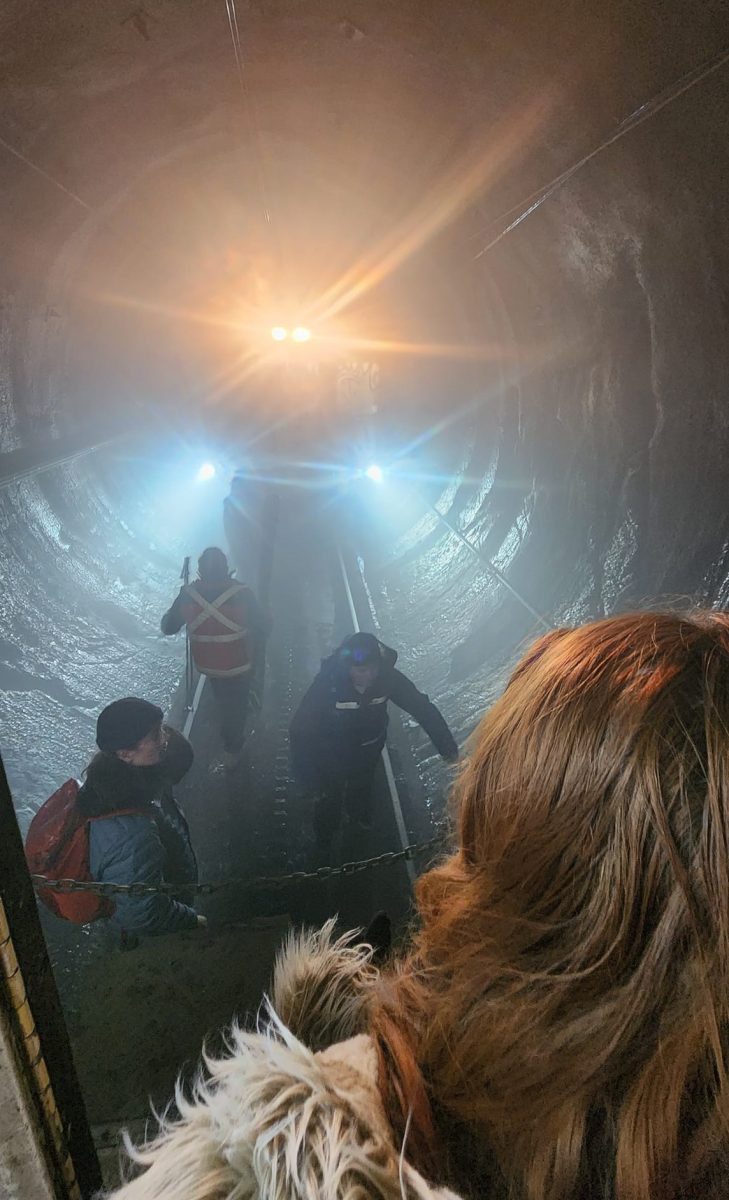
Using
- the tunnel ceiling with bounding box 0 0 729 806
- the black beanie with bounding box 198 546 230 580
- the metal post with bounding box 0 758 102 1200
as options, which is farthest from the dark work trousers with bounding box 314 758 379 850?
the metal post with bounding box 0 758 102 1200

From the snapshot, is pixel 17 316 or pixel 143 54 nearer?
pixel 143 54

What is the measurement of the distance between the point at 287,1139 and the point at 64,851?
7.93 ft

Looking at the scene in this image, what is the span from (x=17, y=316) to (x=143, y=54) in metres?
3.15

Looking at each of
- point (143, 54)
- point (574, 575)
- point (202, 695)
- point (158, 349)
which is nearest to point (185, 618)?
point (202, 695)

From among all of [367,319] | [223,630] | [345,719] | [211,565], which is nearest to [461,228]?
[211,565]

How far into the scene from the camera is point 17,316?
637cm

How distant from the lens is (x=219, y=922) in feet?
13.2

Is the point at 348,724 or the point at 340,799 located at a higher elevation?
the point at 348,724

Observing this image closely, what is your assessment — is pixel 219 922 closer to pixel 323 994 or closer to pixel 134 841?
pixel 134 841

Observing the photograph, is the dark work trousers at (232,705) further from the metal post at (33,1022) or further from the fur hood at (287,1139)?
the fur hood at (287,1139)

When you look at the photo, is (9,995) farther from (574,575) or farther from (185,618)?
(574,575)

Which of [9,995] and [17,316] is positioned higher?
[17,316]

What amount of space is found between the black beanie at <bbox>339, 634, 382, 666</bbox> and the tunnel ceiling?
6.01 feet

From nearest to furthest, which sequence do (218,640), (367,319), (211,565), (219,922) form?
(219,922)
(211,565)
(218,640)
(367,319)
